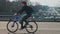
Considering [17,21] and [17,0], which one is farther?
[17,0]

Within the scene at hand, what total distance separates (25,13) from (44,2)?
6.62 metres

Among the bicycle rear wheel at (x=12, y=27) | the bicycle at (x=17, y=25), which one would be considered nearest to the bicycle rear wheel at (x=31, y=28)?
the bicycle at (x=17, y=25)

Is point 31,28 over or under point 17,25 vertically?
under

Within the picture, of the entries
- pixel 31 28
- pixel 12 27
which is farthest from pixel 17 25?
pixel 31 28

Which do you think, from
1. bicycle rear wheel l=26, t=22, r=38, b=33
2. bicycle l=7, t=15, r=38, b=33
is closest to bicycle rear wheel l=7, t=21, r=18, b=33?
bicycle l=7, t=15, r=38, b=33

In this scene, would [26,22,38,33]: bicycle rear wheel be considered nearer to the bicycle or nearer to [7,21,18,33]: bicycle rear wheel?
the bicycle

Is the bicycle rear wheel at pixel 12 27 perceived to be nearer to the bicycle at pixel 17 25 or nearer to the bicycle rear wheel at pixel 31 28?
the bicycle at pixel 17 25

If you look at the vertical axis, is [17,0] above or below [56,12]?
above

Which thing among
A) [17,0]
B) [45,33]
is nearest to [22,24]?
[45,33]

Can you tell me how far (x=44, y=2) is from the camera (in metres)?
16.9

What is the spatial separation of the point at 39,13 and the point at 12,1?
244cm

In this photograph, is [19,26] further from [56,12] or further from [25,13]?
[56,12]

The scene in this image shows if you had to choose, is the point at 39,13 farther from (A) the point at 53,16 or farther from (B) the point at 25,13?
(B) the point at 25,13

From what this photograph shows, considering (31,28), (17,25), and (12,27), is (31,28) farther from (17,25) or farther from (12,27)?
(12,27)
